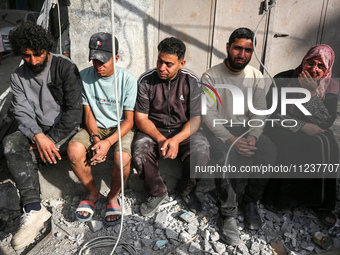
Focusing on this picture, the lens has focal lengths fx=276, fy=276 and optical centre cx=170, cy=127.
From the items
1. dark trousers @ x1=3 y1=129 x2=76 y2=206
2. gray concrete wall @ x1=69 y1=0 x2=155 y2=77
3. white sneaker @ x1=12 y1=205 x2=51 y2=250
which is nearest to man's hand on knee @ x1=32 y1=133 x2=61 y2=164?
dark trousers @ x1=3 y1=129 x2=76 y2=206

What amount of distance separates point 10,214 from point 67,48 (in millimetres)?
3103

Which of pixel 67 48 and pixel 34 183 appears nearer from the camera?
pixel 34 183

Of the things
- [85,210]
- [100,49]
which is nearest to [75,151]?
[85,210]

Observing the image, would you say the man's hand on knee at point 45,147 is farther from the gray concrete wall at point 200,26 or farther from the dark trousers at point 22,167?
the gray concrete wall at point 200,26

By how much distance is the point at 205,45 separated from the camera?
5199 mm

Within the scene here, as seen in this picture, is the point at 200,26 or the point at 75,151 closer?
the point at 75,151

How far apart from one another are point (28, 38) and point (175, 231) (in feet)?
8.19

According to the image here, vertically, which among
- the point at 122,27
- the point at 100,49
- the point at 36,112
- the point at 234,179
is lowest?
the point at 234,179

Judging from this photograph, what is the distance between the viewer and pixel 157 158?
3199 mm

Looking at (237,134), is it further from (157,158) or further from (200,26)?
(200,26)

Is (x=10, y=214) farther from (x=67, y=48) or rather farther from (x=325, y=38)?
(x=325, y=38)

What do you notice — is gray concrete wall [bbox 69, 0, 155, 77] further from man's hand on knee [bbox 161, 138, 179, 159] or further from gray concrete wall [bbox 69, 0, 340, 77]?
man's hand on knee [bbox 161, 138, 179, 159]

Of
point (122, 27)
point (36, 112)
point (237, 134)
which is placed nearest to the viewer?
point (36, 112)

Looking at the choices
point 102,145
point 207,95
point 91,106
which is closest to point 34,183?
point 102,145
